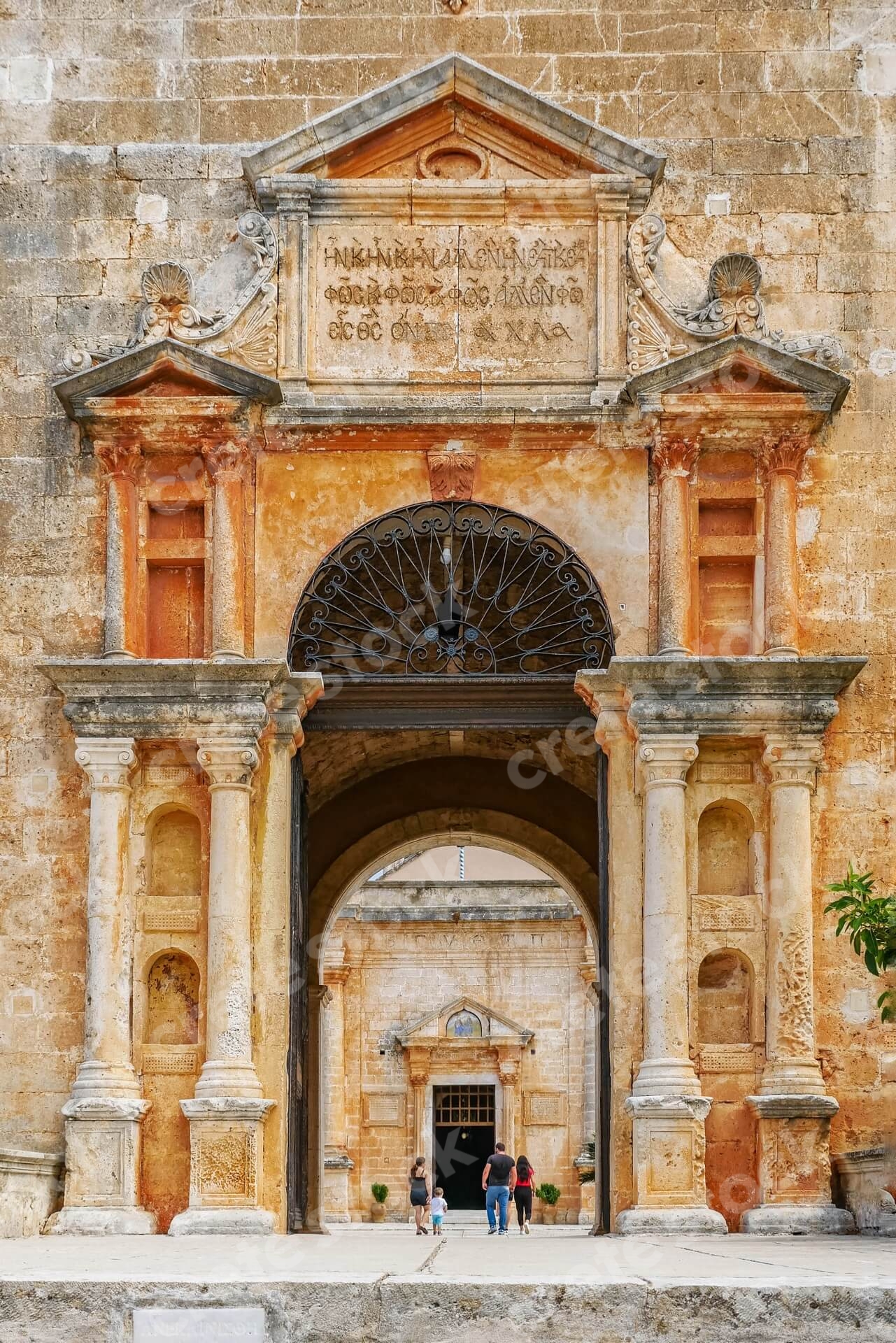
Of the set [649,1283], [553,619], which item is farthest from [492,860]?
[649,1283]

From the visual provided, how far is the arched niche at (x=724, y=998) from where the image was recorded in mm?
12328

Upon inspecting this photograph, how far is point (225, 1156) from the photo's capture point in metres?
11.8

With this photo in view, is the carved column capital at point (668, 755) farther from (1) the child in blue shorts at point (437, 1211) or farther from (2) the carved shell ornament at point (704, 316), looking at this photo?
(1) the child in blue shorts at point (437, 1211)

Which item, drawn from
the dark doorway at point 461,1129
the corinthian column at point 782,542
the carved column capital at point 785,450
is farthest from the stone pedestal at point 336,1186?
the carved column capital at point 785,450

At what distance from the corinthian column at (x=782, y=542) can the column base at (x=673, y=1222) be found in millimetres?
3044

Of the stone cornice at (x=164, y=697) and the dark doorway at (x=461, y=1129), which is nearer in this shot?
the stone cornice at (x=164, y=697)

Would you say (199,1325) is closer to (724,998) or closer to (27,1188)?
(27,1188)

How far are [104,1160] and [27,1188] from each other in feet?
1.48

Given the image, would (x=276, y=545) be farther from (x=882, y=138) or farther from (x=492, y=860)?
(x=492, y=860)

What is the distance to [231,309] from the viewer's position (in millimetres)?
12898

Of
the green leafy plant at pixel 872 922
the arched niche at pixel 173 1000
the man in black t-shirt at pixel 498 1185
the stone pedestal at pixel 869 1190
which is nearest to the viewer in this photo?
the green leafy plant at pixel 872 922

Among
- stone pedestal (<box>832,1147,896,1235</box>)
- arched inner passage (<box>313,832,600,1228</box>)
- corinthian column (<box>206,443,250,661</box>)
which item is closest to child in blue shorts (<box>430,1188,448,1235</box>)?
arched inner passage (<box>313,832,600,1228</box>)

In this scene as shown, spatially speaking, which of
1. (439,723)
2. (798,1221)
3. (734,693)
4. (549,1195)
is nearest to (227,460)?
(439,723)

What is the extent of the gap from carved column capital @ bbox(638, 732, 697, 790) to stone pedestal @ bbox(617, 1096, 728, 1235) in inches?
68.0
